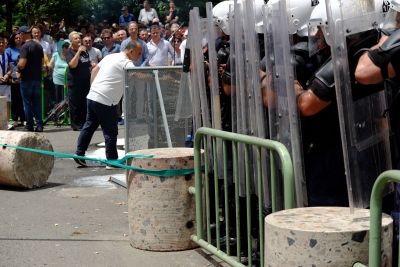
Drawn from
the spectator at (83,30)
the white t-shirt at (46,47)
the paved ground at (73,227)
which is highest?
the spectator at (83,30)

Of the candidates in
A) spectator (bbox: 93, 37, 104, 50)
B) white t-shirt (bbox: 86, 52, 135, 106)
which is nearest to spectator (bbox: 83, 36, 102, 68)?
spectator (bbox: 93, 37, 104, 50)

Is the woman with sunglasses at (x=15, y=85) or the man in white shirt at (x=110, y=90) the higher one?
the woman with sunglasses at (x=15, y=85)

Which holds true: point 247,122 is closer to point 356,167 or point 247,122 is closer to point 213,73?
point 213,73

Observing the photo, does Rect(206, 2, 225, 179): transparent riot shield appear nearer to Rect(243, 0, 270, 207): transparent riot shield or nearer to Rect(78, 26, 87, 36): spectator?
Rect(243, 0, 270, 207): transparent riot shield

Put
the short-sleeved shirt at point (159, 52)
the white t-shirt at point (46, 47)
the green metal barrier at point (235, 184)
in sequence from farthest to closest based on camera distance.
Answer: the white t-shirt at point (46, 47) → the short-sleeved shirt at point (159, 52) → the green metal barrier at point (235, 184)

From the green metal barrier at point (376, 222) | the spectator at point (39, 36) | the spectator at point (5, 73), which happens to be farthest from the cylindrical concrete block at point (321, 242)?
the spectator at point (39, 36)

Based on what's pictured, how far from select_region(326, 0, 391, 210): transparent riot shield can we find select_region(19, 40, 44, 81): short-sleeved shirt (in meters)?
9.88

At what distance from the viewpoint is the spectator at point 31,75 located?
13453 millimetres

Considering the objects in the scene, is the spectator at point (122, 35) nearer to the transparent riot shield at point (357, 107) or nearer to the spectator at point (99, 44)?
the spectator at point (99, 44)

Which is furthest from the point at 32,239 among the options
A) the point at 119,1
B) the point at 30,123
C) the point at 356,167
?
the point at 119,1

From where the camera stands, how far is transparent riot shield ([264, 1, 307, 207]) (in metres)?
4.68

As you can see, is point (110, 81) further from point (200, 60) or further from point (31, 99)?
point (31, 99)

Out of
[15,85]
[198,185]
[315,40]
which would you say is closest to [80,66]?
[15,85]

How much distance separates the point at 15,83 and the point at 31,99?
5.49ft
